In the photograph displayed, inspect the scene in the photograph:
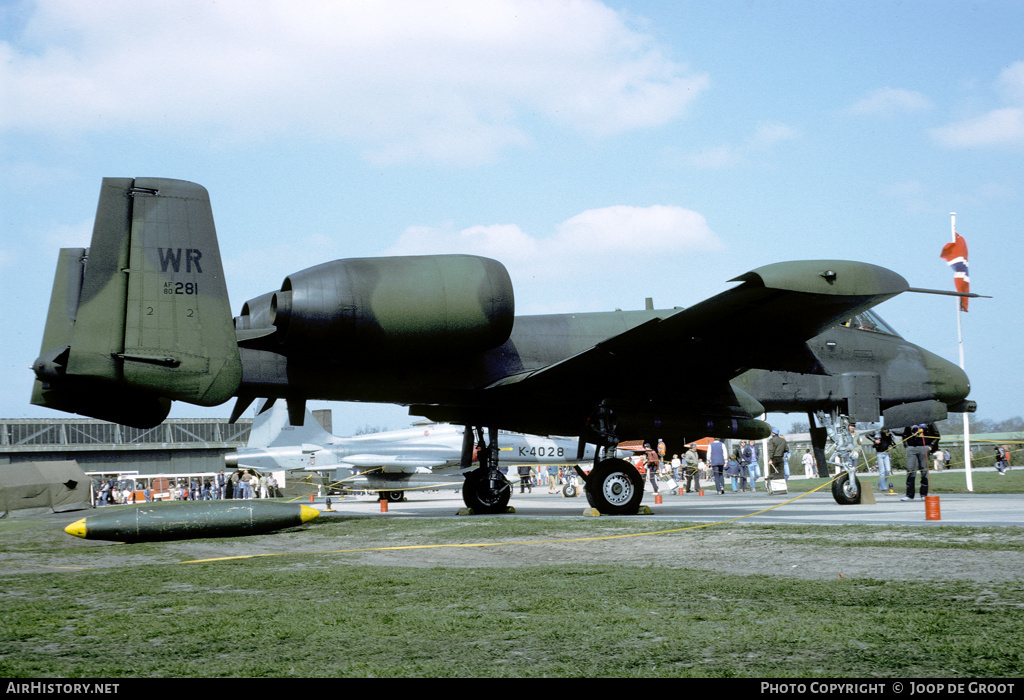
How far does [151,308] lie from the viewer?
33.9ft

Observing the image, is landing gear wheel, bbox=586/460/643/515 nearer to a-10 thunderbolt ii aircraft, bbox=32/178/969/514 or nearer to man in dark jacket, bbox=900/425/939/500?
a-10 thunderbolt ii aircraft, bbox=32/178/969/514

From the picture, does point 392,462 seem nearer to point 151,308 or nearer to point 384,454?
point 384,454

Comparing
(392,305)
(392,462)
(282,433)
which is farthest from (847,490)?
(282,433)

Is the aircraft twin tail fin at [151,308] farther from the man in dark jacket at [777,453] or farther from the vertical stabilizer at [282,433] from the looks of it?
the vertical stabilizer at [282,433]

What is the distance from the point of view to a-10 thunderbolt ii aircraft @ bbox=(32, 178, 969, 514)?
10.4 meters

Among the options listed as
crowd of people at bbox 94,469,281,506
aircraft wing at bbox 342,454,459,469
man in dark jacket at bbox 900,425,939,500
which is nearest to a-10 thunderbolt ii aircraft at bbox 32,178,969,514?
man in dark jacket at bbox 900,425,939,500

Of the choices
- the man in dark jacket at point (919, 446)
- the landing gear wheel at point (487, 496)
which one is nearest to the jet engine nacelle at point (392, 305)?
the landing gear wheel at point (487, 496)

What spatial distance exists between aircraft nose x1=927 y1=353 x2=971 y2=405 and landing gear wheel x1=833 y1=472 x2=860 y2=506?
2.41m

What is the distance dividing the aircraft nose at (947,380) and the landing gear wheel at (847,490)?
2410 millimetres

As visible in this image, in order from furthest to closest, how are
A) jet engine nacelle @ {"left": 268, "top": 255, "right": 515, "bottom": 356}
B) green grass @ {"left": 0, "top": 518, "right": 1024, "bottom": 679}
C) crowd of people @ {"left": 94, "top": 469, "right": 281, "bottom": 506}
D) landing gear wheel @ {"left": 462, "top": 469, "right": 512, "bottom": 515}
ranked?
crowd of people @ {"left": 94, "top": 469, "right": 281, "bottom": 506} → landing gear wheel @ {"left": 462, "top": 469, "right": 512, "bottom": 515} → jet engine nacelle @ {"left": 268, "top": 255, "right": 515, "bottom": 356} → green grass @ {"left": 0, "top": 518, "right": 1024, "bottom": 679}

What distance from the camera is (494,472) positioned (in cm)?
1570

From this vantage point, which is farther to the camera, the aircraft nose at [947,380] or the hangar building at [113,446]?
the hangar building at [113,446]

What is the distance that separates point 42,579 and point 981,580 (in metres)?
7.80

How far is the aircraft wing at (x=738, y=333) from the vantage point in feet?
35.1
